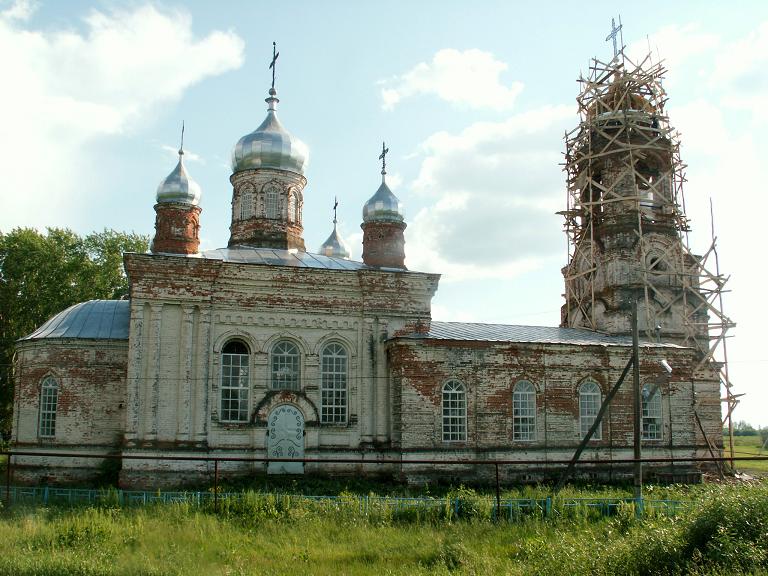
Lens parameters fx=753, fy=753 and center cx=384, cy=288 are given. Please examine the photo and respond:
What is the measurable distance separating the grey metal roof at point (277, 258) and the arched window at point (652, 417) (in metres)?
9.04

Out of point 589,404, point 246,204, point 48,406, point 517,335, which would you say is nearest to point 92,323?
point 48,406

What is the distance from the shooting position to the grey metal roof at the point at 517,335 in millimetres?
21344

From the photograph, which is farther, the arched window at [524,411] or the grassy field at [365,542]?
the arched window at [524,411]

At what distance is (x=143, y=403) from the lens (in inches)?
724

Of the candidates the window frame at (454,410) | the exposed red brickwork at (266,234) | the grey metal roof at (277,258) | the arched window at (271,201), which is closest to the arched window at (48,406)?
the grey metal roof at (277,258)

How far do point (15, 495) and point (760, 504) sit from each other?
14548mm

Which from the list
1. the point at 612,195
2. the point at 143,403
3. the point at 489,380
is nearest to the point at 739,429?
the point at 612,195

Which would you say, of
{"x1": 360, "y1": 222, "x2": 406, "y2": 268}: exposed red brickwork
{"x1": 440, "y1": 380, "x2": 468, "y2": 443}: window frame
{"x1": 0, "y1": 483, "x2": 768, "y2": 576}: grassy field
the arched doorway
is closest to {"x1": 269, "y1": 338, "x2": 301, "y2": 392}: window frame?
the arched doorway

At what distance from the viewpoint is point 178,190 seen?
827 inches

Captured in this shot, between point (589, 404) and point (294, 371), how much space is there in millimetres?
8679

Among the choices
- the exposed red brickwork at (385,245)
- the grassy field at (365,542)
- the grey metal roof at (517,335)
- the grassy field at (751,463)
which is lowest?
the grassy field at (751,463)

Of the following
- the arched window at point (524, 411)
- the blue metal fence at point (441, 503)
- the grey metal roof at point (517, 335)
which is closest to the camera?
the blue metal fence at point (441, 503)

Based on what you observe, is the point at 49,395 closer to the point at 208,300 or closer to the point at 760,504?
the point at 208,300

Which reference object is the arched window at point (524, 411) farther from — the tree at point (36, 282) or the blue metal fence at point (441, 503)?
the tree at point (36, 282)
